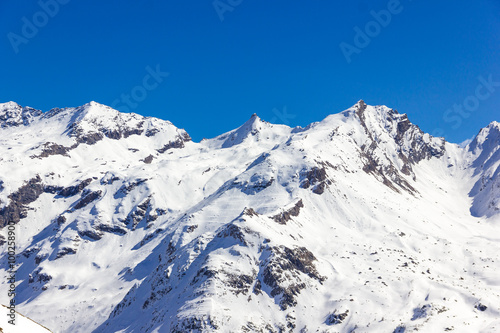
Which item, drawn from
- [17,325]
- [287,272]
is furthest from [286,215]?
[17,325]

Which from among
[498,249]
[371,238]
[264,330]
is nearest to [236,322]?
[264,330]

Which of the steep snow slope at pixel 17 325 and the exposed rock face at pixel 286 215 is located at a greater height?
the exposed rock face at pixel 286 215

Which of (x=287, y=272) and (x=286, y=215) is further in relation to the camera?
(x=286, y=215)

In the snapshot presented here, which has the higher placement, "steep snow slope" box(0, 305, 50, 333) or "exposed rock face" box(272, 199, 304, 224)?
"exposed rock face" box(272, 199, 304, 224)

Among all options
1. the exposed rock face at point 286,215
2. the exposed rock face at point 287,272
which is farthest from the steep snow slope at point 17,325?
the exposed rock face at point 286,215

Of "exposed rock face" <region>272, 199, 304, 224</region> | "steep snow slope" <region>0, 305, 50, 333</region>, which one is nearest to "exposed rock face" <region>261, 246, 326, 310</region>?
"exposed rock face" <region>272, 199, 304, 224</region>

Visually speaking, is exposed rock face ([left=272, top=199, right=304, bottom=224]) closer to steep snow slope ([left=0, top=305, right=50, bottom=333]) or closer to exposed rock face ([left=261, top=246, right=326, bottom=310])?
exposed rock face ([left=261, top=246, right=326, bottom=310])

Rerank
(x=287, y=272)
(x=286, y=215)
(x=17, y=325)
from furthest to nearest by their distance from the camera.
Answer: (x=286, y=215) < (x=287, y=272) < (x=17, y=325)

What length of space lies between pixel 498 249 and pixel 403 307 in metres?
74.1

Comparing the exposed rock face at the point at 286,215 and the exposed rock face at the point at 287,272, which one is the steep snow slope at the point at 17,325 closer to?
the exposed rock face at the point at 287,272

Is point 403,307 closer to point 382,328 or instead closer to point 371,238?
point 382,328

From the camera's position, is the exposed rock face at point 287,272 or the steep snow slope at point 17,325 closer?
the steep snow slope at point 17,325

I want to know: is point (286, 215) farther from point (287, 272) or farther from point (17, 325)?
point (17, 325)

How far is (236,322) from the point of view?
131500 millimetres
